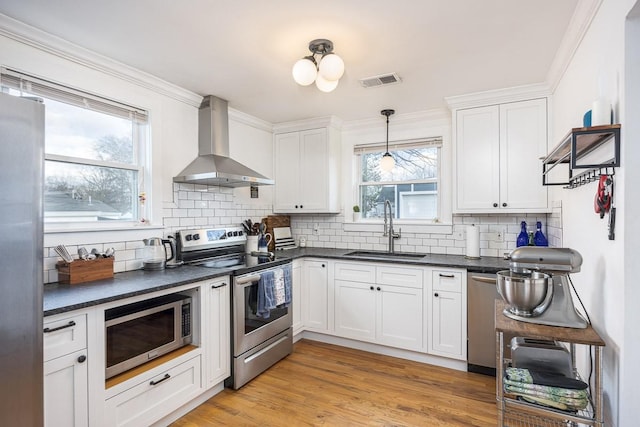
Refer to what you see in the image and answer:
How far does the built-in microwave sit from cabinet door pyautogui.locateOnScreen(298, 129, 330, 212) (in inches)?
75.7

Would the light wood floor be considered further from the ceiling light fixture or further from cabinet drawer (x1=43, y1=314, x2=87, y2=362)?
the ceiling light fixture

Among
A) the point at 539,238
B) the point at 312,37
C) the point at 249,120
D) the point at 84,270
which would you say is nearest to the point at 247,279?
the point at 84,270

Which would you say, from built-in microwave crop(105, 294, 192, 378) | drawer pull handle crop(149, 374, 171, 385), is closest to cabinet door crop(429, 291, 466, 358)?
built-in microwave crop(105, 294, 192, 378)

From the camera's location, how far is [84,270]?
2.16 meters

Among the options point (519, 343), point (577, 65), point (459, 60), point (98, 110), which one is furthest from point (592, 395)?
point (98, 110)

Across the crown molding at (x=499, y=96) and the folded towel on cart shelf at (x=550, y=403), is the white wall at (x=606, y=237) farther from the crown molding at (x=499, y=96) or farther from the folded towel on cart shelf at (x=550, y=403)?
the crown molding at (x=499, y=96)

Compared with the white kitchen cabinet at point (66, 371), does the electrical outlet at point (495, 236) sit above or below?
above

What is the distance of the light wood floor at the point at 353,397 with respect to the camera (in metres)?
2.25

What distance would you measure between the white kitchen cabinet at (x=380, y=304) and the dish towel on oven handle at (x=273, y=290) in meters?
0.58

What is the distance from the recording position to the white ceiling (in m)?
1.80

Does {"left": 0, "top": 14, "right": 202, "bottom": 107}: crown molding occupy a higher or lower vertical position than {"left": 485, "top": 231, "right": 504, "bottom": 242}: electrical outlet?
higher

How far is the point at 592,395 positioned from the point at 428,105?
8.71 feet

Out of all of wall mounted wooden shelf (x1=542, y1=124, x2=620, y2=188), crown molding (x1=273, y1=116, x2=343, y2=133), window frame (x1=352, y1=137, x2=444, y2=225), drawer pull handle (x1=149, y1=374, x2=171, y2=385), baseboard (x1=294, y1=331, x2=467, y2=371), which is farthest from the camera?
crown molding (x1=273, y1=116, x2=343, y2=133)

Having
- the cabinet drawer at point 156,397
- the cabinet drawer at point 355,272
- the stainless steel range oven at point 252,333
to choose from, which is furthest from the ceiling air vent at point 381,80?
the cabinet drawer at point 156,397
